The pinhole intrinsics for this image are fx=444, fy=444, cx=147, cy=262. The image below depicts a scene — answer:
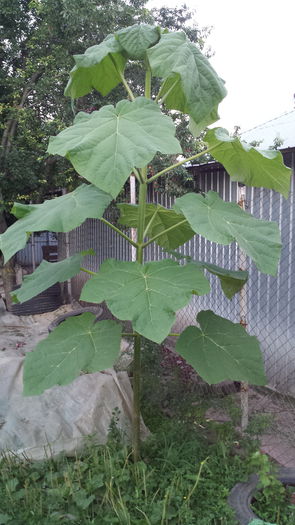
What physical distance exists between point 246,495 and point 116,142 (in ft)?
5.69

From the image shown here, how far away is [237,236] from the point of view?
160cm

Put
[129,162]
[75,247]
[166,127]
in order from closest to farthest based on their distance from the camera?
[129,162], [166,127], [75,247]

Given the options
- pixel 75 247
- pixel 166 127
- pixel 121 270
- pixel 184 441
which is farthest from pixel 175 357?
pixel 75 247

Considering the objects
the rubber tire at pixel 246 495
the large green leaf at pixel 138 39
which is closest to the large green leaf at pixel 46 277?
the large green leaf at pixel 138 39

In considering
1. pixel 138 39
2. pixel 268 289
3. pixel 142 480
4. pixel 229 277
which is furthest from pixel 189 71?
pixel 268 289

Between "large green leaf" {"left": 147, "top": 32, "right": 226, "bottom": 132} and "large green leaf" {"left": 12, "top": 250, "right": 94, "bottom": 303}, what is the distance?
81 cm

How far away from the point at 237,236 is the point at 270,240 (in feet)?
0.43

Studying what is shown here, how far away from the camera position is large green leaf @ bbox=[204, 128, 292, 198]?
70.8 inches

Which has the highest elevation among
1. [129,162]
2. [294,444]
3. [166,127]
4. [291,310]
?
[166,127]

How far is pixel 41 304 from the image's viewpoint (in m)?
7.20

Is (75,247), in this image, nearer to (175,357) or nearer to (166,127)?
(175,357)

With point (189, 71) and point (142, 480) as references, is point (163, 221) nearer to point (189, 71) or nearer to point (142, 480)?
point (189, 71)

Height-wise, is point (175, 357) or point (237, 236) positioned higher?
point (237, 236)

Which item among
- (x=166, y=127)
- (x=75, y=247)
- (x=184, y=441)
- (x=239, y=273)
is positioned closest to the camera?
(x=166, y=127)
